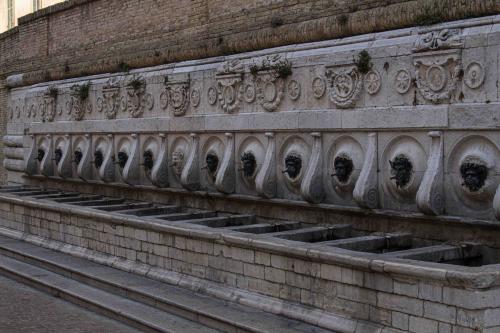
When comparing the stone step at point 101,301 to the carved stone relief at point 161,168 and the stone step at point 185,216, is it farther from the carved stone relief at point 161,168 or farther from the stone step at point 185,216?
the carved stone relief at point 161,168

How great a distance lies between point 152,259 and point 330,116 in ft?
8.63

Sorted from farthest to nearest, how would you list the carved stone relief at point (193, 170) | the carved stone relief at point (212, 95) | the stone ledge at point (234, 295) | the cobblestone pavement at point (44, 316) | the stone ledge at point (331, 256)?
the carved stone relief at point (193, 170), the carved stone relief at point (212, 95), the cobblestone pavement at point (44, 316), the stone ledge at point (234, 295), the stone ledge at point (331, 256)

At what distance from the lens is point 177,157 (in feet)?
39.2

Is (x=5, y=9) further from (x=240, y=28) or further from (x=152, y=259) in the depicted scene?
(x=152, y=259)

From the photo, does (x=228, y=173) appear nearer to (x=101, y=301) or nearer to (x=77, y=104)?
(x=101, y=301)

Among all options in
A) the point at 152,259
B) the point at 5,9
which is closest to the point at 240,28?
the point at 152,259

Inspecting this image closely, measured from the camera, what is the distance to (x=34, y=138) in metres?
16.6

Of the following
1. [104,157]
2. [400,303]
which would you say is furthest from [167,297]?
[104,157]

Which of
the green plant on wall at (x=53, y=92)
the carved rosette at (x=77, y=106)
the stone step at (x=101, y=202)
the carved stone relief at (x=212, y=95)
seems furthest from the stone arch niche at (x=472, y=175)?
the green plant on wall at (x=53, y=92)

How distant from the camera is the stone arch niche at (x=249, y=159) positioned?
1030 cm

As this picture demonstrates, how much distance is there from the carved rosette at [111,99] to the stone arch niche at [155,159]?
3.50ft

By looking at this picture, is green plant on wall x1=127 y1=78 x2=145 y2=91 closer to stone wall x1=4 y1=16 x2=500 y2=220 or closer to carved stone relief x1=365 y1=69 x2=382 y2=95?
stone wall x1=4 y1=16 x2=500 y2=220

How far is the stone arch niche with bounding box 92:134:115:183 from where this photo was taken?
13758 millimetres

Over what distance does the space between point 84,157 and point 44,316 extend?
6.15 m
